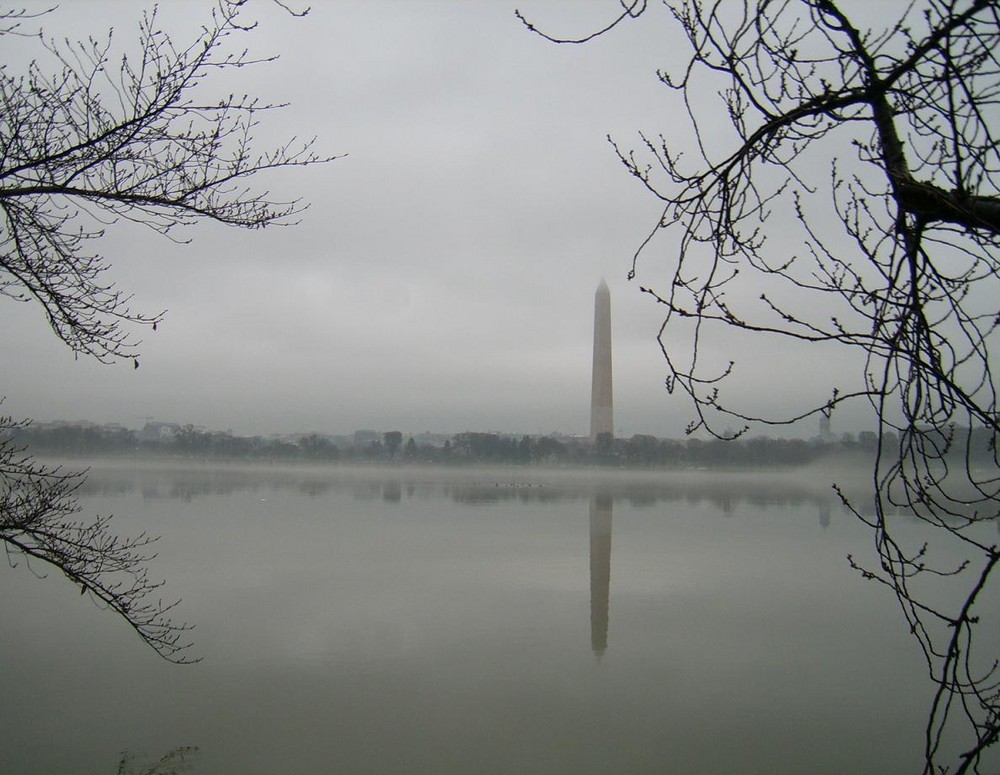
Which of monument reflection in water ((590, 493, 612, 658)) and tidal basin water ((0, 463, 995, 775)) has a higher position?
monument reflection in water ((590, 493, 612, 658))

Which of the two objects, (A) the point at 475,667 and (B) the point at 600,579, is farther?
(B) the point at 600,579

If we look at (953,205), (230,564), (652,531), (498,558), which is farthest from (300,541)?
(953,205)

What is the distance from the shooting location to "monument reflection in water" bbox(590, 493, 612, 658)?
7465 millimetres

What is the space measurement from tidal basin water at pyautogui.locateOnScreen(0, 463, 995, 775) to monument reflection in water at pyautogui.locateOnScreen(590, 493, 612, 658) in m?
0.05

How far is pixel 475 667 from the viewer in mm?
6449

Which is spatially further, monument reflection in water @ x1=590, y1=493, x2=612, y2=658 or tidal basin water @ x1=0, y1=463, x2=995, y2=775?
monument reflection in water @ x1=590, y1=493, x2=612, y2=658

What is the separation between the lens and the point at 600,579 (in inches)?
409

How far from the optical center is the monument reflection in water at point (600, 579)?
7465 millimetres

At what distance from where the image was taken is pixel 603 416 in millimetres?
53344

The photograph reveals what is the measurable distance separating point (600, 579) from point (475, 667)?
4.25 m

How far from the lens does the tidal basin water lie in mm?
4848

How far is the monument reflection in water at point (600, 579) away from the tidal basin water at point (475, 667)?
0.17 ft

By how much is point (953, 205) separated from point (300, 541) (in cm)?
1380

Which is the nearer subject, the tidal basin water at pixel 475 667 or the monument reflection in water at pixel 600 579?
the tidal basin water at pixel 475 667
